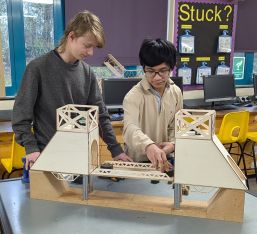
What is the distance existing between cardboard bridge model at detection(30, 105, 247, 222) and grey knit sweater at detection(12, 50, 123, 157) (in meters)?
0.19

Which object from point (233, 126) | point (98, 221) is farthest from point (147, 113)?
point (233, 126)

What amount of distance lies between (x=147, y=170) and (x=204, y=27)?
2874 mm

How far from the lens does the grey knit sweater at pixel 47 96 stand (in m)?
1.50

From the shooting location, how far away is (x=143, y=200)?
1.35 m

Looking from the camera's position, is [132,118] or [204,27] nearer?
[132,118]

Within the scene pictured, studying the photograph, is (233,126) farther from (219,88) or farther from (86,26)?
(86,26)

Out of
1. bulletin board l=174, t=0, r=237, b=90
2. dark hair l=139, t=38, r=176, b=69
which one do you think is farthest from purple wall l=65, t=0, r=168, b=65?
dark hair l=139, t=38, r=176, b=69

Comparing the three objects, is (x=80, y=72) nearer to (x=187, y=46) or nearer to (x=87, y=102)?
(x=87, y=102)

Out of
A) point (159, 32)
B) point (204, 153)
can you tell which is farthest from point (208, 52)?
point (204, 153)

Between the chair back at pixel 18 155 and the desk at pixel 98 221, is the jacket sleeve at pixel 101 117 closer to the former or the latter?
the desk at pixel 98 221

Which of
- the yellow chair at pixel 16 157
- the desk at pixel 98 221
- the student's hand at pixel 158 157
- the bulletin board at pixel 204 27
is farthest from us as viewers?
the bulletin board at pixel 204 27

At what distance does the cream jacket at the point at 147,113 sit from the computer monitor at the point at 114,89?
1.70 metres

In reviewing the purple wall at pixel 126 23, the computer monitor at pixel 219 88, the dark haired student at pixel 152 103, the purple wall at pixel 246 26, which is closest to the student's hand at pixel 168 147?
the dark haired student at pixel 152 103

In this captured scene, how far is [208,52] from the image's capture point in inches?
156
